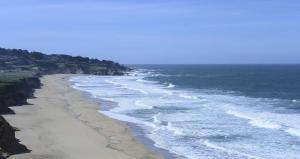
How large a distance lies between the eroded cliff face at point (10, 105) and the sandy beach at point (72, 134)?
0.65 meters

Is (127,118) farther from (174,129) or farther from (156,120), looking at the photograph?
(174,129)

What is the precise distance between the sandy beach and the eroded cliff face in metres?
0.65

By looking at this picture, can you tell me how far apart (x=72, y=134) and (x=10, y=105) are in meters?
15.7

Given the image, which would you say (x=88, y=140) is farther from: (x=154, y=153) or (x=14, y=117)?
(x=14, y=117)

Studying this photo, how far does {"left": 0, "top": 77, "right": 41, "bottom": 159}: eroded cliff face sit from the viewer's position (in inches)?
973

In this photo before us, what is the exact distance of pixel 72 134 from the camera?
33250 millimetres

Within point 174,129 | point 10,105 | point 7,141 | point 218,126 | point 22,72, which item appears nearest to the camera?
point 7,141

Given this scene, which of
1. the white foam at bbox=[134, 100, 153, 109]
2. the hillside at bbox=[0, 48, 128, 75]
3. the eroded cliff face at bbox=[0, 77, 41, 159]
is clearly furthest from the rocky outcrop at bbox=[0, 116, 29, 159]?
the hillside at bbox=[0, 48, 128, 75]

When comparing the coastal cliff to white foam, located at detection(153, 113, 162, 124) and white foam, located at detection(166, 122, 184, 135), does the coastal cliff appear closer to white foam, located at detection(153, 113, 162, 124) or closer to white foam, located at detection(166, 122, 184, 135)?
white foam, located at detection(166, 122, 184, 135)

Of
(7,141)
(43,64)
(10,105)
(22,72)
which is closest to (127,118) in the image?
(10,105)

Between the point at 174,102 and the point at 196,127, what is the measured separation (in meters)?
20.5

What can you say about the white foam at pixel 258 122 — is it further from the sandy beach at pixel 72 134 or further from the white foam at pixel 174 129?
the sandy beach at pixel 72 134

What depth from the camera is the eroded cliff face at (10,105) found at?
24.7 meters

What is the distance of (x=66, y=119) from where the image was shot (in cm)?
4088
